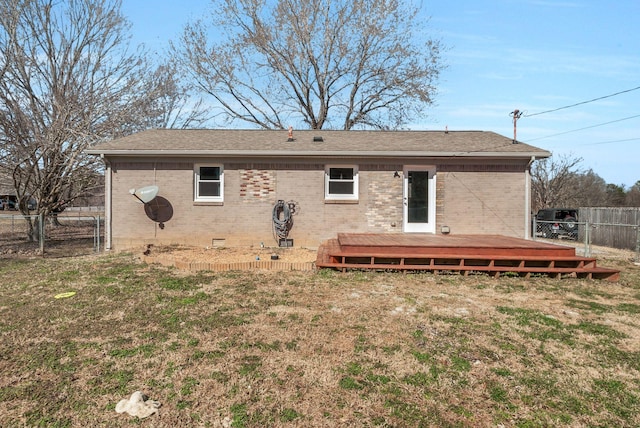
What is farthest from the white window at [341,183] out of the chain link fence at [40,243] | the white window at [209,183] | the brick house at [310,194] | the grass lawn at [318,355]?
the chain link fence at [40,243]

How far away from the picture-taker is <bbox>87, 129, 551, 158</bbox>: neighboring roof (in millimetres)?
9570

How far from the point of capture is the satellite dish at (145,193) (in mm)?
9211

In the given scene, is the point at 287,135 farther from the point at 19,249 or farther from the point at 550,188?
the point at 550,188

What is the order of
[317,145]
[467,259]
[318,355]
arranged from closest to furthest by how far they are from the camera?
[318,355]
[467,259]
[317,145]

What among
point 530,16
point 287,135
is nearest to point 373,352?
point 287,135

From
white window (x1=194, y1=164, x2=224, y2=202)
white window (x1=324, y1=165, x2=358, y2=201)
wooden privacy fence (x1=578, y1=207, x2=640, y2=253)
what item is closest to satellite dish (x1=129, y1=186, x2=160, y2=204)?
white window (x1=194, y1=164, x2=224, y2=202)

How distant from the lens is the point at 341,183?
999cm

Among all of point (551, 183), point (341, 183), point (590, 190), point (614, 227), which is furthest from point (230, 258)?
point (590, 190)

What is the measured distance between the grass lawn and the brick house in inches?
151

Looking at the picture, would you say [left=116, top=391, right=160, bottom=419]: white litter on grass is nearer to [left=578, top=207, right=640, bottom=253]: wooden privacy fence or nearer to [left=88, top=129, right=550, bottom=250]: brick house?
[left=88, top=129, right=550, bottom=250]: brick house

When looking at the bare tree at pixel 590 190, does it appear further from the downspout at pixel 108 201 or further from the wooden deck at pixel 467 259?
the downspout at pixel 108 201

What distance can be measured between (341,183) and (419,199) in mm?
2262

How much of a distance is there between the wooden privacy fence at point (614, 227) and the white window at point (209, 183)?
12723 mm

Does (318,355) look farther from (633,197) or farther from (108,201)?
(633,197)
